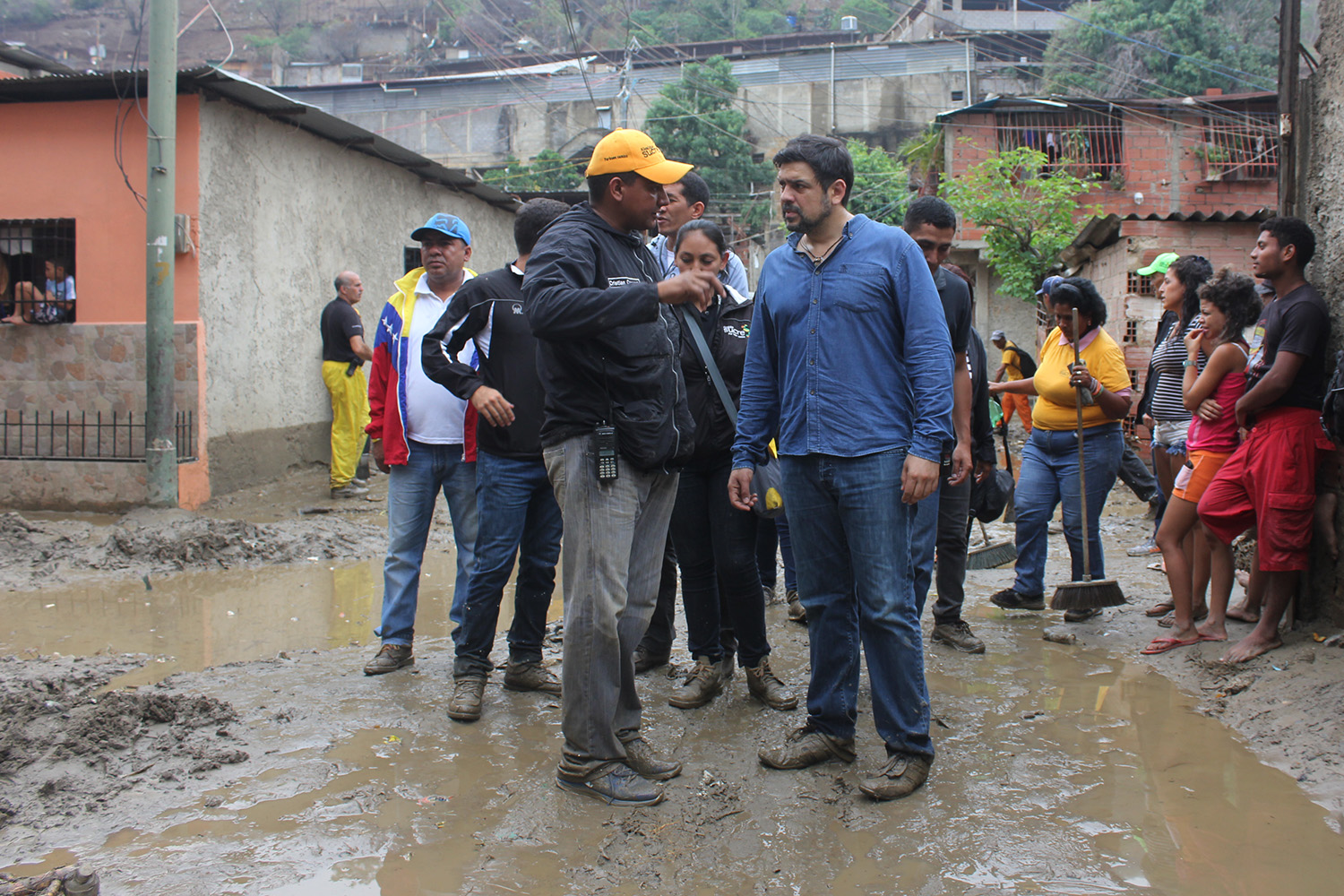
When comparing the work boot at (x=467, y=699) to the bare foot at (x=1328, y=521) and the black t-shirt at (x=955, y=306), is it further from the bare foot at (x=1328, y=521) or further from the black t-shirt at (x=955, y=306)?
the bare foot at (x=1328, y=521)

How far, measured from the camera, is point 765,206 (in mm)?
33562

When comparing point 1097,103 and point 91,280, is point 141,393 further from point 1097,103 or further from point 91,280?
point 1097,103

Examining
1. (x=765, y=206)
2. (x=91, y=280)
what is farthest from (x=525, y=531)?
(x=765, y=206)

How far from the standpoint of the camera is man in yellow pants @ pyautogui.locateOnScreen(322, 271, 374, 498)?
9.63 m

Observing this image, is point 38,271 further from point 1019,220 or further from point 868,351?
point 1019,220

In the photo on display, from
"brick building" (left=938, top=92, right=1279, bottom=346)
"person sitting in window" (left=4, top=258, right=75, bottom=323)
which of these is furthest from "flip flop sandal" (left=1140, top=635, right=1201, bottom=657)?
"brick building" (left=938, top=92, right=1279, bottom=346)

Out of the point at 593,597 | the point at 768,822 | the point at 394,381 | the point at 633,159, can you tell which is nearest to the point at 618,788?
the point at 768,822

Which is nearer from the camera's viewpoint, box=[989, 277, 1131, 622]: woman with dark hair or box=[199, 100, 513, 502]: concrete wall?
box=[989, 277, 1131, 622]: woman with dark hair

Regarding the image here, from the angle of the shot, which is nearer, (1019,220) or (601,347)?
(601,347)

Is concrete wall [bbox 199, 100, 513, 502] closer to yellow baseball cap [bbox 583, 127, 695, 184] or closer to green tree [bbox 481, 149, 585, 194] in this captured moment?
yellow baseball cap [bbox 583, 127, 695, 184]

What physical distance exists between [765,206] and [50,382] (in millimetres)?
27294

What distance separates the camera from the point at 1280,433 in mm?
4129

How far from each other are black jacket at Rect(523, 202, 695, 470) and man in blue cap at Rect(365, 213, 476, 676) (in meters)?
1.32

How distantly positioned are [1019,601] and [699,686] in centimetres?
248
